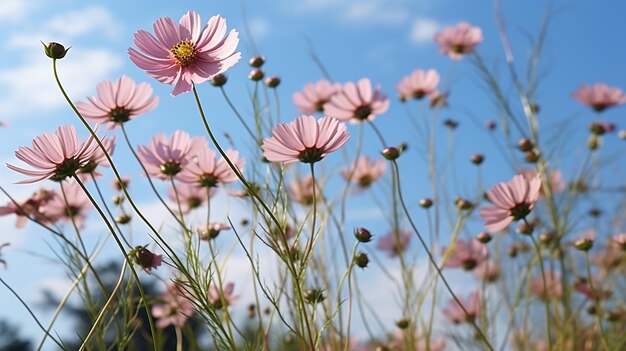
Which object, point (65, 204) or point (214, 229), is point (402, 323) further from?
point (65, 204)

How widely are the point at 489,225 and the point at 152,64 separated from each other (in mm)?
714

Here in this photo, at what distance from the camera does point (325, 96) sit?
1894 mm

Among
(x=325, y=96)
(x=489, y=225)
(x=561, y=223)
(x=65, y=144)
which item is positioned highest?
(x=325, y=96)

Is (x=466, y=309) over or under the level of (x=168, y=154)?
over

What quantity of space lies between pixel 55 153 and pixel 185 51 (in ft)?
0.67

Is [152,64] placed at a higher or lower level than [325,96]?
lower

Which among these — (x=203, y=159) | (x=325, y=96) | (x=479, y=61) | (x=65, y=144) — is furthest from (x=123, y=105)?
(x=479, y=61)

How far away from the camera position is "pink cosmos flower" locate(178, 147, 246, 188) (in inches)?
49.7

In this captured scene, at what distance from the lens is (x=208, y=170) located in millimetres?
1273

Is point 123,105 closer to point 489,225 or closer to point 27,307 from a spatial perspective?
point 27,307

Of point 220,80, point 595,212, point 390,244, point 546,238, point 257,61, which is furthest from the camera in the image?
point 595,212

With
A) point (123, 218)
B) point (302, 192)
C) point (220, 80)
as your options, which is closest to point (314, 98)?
point (302, 192)

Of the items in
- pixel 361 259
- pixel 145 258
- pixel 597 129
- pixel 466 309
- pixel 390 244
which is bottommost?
pixel 145 258

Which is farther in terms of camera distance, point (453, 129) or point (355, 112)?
point (453, 129)
